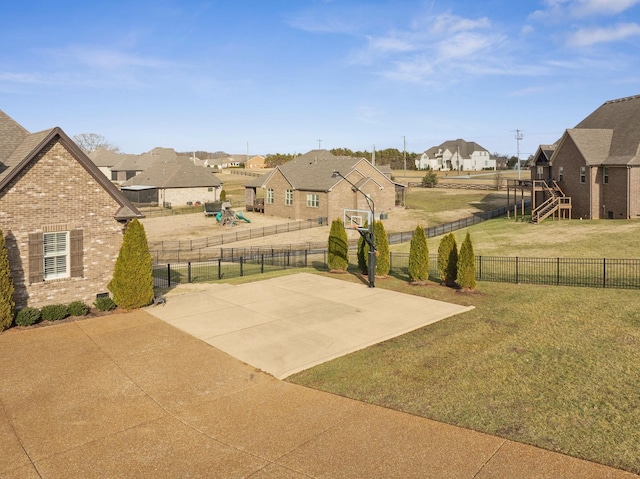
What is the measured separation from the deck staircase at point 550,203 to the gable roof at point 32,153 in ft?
122

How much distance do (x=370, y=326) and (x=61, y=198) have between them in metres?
12.7

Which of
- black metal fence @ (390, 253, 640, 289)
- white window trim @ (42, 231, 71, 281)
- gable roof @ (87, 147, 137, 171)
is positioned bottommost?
black metal fence @ (390, 253, 640, 289)

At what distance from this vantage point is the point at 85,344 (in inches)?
606

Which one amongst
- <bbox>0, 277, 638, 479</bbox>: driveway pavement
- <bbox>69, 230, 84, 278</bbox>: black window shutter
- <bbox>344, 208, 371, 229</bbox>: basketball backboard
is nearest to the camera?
<bbox>0, 277, 638, 479</bbox>: driveway pavement

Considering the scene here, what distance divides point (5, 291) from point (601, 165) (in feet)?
146

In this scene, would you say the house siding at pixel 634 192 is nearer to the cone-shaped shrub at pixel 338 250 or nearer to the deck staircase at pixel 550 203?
the deck staircase at pixel 550 203

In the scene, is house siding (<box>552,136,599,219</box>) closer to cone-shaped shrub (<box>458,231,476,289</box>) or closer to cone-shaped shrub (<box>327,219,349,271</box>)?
cone-shaped shrub (<box>458,231,476,289</box>)

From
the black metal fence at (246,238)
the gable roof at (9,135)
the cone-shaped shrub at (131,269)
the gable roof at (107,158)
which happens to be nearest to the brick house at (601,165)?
the black metal fence at (246,238)

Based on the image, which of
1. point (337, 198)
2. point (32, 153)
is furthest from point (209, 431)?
point (337, 198)

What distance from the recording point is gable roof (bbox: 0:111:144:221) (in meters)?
17.4

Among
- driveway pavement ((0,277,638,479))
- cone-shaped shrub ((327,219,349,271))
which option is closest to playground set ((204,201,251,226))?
cone-shaped shrub ((327,219,349,271))

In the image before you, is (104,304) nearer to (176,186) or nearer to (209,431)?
(209,431)

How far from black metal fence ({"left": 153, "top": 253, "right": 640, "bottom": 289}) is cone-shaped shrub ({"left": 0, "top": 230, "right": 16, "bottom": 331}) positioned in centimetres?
817

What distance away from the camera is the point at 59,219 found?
18391 mm
